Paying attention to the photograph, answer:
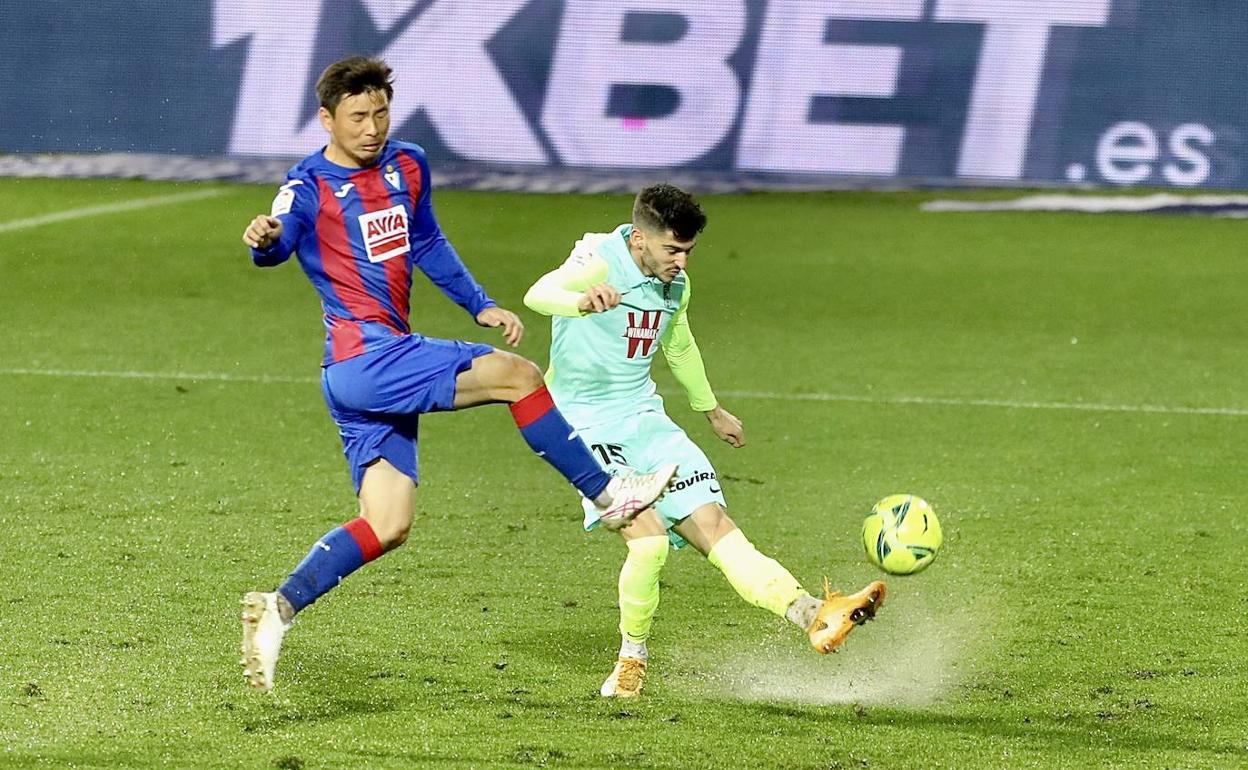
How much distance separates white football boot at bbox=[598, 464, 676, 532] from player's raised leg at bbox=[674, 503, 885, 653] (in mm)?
330

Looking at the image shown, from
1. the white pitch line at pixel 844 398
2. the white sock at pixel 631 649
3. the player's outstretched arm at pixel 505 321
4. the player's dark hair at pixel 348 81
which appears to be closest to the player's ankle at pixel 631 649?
the white sock at pixel 631 649

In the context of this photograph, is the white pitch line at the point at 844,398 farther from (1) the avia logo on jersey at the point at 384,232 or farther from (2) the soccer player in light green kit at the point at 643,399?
(1) the avia logo on jersey at the point at 384,232

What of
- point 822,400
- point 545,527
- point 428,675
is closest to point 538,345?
point 822,400

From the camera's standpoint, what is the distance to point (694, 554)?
7840 mm

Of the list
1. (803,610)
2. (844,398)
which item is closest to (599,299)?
(803,610)

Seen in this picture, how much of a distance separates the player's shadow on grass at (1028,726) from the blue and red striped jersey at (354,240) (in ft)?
5.57

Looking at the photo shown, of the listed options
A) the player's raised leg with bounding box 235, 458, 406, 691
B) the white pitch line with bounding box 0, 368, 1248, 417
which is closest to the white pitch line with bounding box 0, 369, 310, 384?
the white pitch line with bounding box 0, 368, 1248, 417

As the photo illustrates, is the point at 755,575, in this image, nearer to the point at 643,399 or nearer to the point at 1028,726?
the point at 643,399

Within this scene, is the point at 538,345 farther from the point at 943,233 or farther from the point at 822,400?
the point at 943,233

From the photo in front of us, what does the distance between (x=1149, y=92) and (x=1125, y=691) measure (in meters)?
11.7

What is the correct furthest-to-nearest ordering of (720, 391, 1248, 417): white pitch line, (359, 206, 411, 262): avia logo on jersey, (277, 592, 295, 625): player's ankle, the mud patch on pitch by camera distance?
(720, 391, 1248, 417): white pitch line
the mud patch on pitch
(359, 206, 411, 262): avia logo on jersey
(277, 592, 295, 625): player's ankle

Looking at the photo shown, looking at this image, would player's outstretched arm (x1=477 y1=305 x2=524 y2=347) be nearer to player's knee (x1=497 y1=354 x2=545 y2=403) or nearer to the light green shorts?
player's knee (x1=497 y1=354 x2=545 y2=403)

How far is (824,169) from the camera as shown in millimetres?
17031

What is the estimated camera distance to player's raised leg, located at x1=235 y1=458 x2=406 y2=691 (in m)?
5.15
